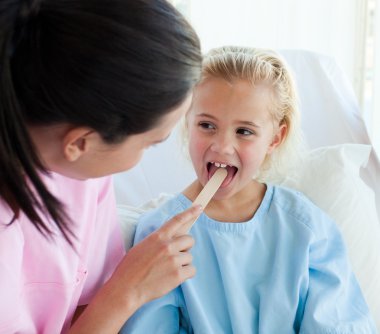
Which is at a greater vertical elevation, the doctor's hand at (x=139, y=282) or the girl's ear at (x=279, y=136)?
the girl's ear at (x=279, y=136)

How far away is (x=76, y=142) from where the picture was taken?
2.59 ft

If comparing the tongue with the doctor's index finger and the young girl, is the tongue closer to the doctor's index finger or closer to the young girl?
the young girl

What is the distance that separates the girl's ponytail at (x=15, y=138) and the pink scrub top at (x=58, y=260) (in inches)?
7.2

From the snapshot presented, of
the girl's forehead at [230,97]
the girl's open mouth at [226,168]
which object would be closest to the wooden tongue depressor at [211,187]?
the girl's open mouth at [226,168]

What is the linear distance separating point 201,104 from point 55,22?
0.54 m

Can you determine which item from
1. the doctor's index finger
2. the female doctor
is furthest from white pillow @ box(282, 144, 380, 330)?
the female doctor

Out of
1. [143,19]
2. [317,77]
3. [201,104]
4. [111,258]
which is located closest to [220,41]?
[317,77]

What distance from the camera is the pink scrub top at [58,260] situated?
37.4 inches

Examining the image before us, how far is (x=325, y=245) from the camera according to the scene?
50.0 inches

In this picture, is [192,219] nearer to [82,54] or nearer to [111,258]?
[111,258]

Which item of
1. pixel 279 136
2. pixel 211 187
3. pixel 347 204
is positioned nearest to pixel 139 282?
pixel 211 187

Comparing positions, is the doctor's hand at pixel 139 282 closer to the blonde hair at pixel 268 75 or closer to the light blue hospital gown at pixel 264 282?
the light blue hospital gown at pixel 264 282

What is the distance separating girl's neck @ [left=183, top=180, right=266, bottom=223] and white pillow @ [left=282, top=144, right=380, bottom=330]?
189 millimetres

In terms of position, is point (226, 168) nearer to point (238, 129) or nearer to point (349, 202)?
point (238, 129)
